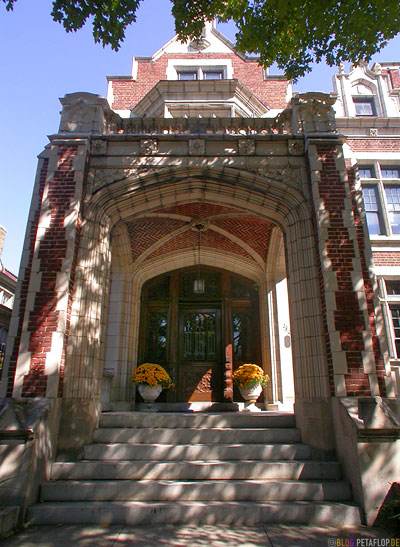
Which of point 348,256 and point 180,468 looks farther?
point 348,256

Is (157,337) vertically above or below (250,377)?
above

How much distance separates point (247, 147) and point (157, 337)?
5.70 meters

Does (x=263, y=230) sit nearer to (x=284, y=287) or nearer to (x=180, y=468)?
(x=284, y=287)

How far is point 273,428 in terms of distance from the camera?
5.69 metres

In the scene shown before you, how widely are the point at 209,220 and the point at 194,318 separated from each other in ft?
9.69

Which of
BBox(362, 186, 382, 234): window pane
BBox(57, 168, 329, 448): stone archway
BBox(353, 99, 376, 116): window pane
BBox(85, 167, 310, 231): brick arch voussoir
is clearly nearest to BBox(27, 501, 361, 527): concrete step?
BBox(57, 168, 329, 448): stone archway

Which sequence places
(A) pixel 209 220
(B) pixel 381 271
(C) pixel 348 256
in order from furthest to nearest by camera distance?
(B) pixel 381 271 < (A) pixel 209 220 < (C) pixel 348 256

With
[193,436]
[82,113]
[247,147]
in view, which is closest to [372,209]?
[247,147]

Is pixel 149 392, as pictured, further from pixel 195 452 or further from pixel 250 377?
pixel 195 452

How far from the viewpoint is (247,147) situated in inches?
266

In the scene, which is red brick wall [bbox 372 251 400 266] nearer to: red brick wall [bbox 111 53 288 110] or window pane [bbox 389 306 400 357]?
window pane [bbox 389 306 400 357]

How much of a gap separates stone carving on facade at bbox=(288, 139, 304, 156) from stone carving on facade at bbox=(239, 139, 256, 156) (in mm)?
647

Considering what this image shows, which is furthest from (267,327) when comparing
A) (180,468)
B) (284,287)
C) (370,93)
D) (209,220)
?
(370,93)

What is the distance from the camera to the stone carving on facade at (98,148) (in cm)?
665
